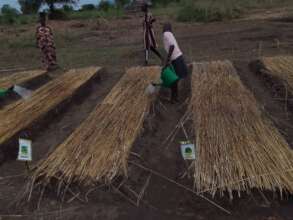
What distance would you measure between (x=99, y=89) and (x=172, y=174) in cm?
357

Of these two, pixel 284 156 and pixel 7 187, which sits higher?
pixel 284 156

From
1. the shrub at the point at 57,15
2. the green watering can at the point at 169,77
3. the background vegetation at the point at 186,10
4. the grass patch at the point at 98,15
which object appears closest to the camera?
the green watering can at the point at 169,77

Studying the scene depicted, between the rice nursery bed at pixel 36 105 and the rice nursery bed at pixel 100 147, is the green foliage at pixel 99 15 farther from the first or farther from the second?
the rice nursery bed at pixel 100 147

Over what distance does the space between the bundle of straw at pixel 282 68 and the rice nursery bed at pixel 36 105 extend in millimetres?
2883

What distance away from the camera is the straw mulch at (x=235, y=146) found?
321cm

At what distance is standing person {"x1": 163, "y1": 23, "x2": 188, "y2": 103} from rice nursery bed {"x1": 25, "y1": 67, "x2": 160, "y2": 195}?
371mm

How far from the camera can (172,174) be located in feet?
12.1

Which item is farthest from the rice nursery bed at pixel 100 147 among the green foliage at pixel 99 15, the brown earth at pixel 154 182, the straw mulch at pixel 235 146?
the green foliage at pixel 99 15

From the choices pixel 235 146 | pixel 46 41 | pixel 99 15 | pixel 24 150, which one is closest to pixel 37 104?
pixel 24 150

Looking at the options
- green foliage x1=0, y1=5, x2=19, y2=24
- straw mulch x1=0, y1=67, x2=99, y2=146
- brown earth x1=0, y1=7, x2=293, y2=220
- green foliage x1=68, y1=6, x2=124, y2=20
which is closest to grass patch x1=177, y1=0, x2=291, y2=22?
green foliage x1=68, y1=6, x2=124, y2=20

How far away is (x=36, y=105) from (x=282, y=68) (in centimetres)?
364

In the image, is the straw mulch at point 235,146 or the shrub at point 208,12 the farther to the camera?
the shrub at point 208,12

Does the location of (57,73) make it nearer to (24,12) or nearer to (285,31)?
(285,31)

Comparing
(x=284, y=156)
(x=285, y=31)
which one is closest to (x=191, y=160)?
(x=284, y=156)
